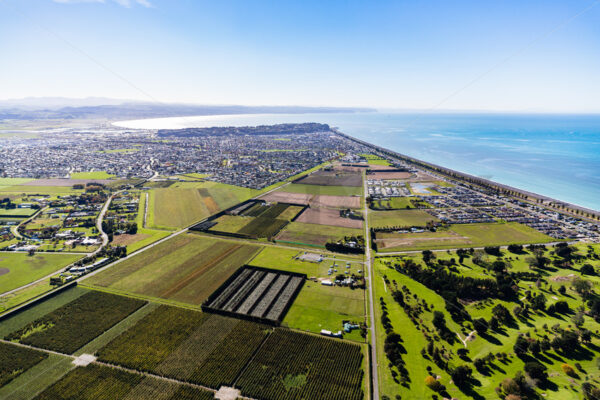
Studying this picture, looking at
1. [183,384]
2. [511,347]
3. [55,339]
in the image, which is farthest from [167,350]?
[511,347]

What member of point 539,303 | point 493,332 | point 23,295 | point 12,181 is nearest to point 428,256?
point 539,303

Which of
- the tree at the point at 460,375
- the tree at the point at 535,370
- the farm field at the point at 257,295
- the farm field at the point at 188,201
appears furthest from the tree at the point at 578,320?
the farm field at the point at 188,201

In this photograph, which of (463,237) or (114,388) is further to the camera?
(463,237)

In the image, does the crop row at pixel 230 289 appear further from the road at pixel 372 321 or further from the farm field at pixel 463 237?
the farm field at pixel 463 237

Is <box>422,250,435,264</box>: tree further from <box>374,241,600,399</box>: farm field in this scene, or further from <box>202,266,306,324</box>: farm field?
<box>202,266,306,324</box>: farm field

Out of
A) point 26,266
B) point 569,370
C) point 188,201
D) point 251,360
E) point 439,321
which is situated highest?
point 188,201

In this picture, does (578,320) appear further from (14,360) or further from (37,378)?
(14,360)

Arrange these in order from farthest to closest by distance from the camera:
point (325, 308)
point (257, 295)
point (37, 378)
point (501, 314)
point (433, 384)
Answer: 1. point (257, 295)
2. point (325, 308)
3. point (501, 314)
4. point (37, 378)
5. point (433, 384)
